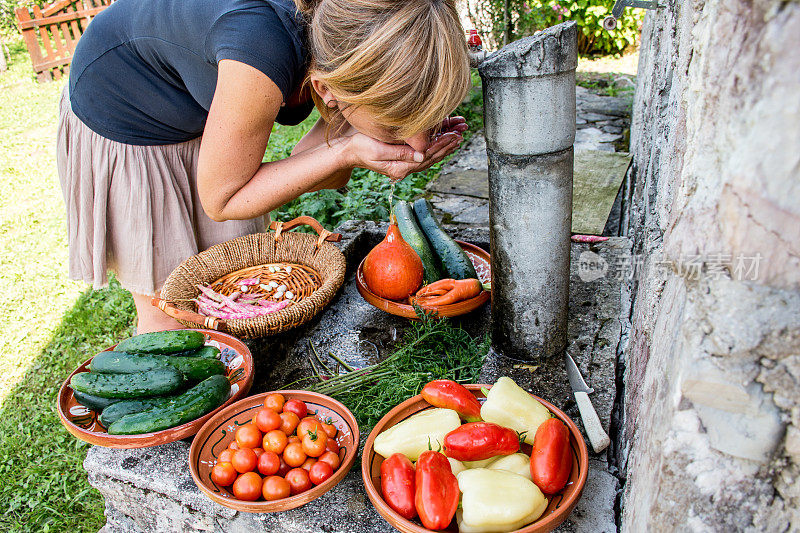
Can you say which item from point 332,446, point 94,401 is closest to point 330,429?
point 332,446

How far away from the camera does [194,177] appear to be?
2627 mm

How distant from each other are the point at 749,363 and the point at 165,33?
204 centimetres

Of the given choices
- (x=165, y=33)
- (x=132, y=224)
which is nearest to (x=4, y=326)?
(x=132, y=224)

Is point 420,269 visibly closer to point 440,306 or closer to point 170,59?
point 440,306

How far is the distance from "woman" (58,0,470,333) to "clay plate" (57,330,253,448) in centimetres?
51

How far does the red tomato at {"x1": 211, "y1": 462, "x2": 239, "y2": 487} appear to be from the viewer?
1619 millimetres

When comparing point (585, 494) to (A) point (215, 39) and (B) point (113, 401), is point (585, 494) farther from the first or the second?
(A) point (215, 39)

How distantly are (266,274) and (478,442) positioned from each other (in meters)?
1.59

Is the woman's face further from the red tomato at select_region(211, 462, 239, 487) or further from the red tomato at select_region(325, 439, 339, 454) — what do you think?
the red tomato at select_region(211, 462, 239, 487)

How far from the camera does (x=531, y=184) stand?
181 cm

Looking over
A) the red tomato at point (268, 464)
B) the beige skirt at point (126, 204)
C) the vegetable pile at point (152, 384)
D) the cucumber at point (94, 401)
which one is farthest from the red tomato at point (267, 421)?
the beige skirt at point (126, 204)

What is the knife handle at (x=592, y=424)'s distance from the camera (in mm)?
1728

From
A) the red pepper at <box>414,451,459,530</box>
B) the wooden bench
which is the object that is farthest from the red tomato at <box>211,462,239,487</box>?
the wooden bench

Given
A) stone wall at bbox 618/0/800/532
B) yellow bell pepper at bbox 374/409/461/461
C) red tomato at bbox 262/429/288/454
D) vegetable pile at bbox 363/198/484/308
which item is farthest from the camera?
vegetable pile at bbox 363/198/484/308
